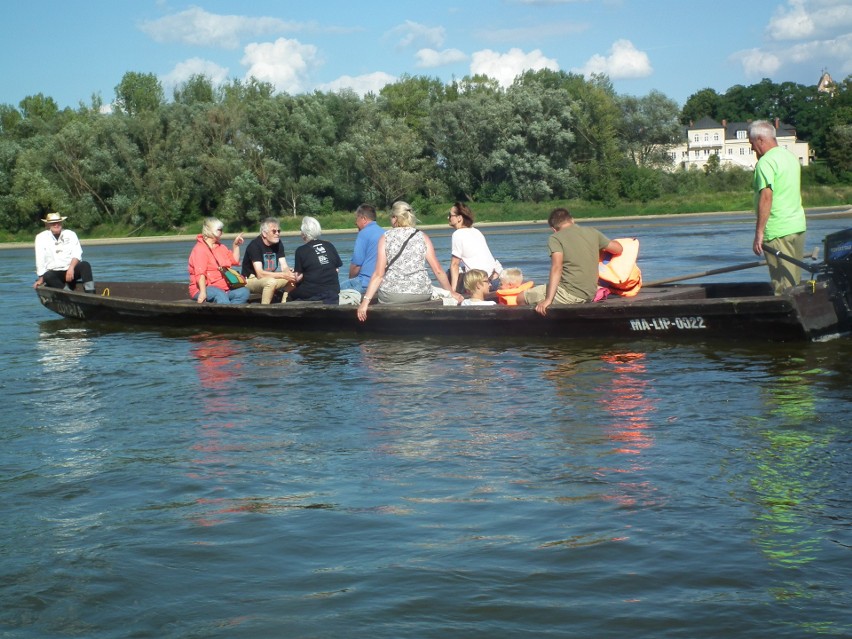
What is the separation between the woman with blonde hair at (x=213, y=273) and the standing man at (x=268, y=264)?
31 centimetres

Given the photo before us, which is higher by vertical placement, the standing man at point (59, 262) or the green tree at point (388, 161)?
the green tree at point (388, 161)

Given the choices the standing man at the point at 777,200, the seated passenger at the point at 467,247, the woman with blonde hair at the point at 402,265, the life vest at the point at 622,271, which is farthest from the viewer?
the seated passenger at the point at 467,247

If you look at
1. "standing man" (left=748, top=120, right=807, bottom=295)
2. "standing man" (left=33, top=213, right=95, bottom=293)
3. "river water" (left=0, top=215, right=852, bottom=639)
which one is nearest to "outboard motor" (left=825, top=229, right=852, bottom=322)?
"standing man" (left=748, top=120, right=807, bottom=295)

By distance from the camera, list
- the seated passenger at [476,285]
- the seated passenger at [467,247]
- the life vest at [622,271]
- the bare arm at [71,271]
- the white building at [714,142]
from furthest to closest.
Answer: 1. the white building at [714,142]
2. the bare arm at [71,271]
3. the seated passenger at [467,247]
4. the seated passenger at [476,285]
5. the life vest at [622,271]

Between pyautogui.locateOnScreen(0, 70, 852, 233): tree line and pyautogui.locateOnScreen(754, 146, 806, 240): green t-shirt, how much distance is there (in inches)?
1905

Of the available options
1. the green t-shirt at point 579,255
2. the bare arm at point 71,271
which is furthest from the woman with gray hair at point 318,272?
the bare arm at point 71,271

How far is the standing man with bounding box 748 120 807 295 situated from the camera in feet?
30.1

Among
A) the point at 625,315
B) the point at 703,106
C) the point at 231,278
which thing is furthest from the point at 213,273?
the point at 703,106

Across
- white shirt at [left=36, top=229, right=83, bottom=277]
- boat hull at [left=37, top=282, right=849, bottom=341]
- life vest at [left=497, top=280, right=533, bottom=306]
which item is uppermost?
white shirt at [left=36, top=229, right=83, bottom=277]

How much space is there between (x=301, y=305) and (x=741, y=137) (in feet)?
364

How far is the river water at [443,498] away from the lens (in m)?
4.26

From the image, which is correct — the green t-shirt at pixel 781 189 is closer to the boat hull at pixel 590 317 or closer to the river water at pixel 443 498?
the boat hull at pixel 590 317

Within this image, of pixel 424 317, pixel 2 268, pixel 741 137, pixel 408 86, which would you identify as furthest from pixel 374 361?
pixel 741 137

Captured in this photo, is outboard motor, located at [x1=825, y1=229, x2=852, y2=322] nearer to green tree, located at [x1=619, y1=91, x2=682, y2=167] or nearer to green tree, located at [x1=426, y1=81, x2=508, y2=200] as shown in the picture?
green tree, located at [x1=426, y1=81, x2=508, y2=200]
